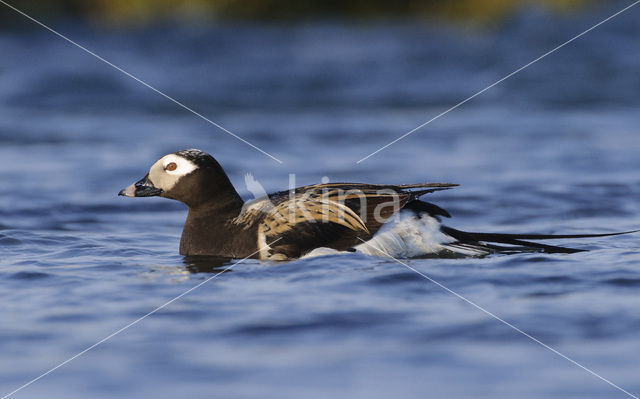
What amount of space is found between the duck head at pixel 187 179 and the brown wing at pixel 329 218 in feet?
1.93

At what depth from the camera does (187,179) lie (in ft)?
23.5

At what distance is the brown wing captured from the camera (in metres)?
6.71

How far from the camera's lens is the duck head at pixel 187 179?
7.16 m

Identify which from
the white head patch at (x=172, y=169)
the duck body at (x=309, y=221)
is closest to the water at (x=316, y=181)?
the duck body at (x=309, y=221)

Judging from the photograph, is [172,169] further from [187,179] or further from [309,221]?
[309,221]

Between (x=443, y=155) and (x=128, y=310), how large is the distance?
24.2 feet

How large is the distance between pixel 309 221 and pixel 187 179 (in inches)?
42.5

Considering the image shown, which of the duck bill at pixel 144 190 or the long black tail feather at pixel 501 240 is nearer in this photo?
the long black tail feather at pixel 501 240


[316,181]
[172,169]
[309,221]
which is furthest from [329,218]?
[316,181]

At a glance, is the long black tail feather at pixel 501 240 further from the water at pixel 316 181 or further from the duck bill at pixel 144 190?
the duck bill at pixel 144 190

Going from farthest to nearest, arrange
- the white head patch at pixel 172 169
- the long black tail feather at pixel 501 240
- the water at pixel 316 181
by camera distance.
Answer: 1. the white head patch at pixel 172 169
2. the long black tail feather at pixel 501 240
3. the water at pixel 316 181

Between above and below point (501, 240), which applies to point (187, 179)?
above

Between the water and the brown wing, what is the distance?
0.20m

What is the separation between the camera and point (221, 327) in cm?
521
